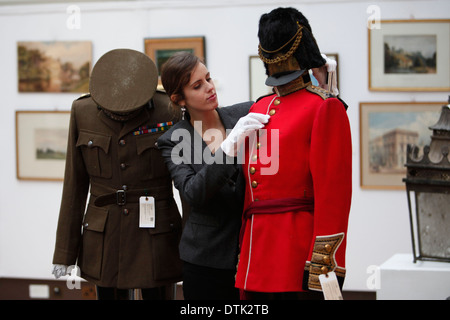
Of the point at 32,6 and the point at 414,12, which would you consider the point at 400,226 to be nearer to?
the point at 414,12

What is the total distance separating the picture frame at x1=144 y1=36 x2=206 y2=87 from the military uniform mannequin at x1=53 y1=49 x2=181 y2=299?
6.29ft

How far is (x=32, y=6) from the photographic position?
201 inches

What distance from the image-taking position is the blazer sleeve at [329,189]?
2.02 m

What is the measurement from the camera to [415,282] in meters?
3.27

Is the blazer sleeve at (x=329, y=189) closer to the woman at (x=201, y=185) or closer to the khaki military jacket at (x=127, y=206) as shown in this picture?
the woman at (x=201, y=185)

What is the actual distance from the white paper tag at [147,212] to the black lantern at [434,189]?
1.41m

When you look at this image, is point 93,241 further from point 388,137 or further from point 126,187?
point 388,137

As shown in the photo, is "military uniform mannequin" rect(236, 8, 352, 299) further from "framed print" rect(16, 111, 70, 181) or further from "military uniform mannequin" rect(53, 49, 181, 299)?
"framed print" rect(16, 111, 70, 181)

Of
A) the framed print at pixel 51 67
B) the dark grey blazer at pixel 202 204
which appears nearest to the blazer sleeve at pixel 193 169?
the dark grey blazer at pixel 202 204

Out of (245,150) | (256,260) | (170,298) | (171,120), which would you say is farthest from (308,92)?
(170,298)

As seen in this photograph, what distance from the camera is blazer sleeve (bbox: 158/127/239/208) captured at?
2246 millimetres

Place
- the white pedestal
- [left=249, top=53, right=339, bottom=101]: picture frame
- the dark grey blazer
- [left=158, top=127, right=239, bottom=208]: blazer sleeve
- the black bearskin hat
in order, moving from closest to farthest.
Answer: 1. the black bearskin hat
2. [left=158, top=127, right=239, bottom=208]: blazer sleeve
3. the dark grey blazer
4. the white pedestal
5. [left=249, top=53, right=339, bottom=101]: picture frame

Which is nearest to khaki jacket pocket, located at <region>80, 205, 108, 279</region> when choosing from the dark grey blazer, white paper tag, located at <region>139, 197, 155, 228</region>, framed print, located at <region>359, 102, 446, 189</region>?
white paper tag, located at <region>139, 197, 155, 228</region>

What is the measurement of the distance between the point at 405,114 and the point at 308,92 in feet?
8.98
